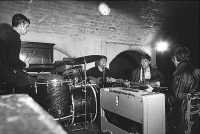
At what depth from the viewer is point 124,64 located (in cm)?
1077

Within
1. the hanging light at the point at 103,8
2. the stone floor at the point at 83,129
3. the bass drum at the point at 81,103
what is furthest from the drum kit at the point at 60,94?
the hanging light at the point at 103,8

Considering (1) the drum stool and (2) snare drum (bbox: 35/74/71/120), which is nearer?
(1) the drum stool

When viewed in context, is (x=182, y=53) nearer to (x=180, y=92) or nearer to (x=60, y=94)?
(x=180, y=92)

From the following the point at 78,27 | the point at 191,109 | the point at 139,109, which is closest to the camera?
the point at 139,109

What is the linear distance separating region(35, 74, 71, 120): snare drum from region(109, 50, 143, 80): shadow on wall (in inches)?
249

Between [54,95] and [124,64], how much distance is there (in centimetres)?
741

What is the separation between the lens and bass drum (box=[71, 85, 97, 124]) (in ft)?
15.2

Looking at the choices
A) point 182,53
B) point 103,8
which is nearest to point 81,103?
point 182,53

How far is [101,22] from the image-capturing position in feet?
24.4

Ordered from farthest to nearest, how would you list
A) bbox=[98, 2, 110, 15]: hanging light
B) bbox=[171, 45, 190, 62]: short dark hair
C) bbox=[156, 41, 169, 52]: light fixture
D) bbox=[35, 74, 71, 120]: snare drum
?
bbox=[156, 41, 169, 52]: light fixture
bbox=[98, 2, 110, 15]: hanging light
bbox=[35, 74, 71, 120]: snare drum
bbox=[171, 45, 190, 62]: short dark hair

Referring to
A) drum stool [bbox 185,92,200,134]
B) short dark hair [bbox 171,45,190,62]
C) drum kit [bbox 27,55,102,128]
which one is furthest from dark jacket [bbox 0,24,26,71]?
drum stool [bbox 185,92,200,134]

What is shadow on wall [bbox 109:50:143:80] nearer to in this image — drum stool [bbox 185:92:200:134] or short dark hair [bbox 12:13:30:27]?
drum stool [bbox 185:92:200:134]

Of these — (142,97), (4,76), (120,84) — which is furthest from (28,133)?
(120,84)

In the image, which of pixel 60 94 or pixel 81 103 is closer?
pixel 60 94
